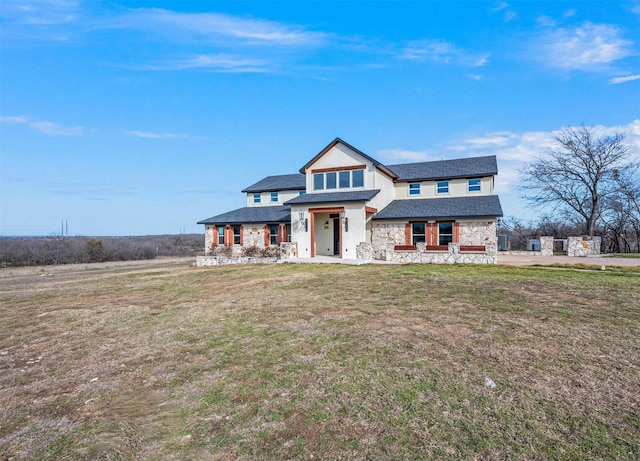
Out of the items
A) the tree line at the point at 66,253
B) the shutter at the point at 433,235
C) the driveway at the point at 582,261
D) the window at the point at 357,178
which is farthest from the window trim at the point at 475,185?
the tree line at the point at 66,253

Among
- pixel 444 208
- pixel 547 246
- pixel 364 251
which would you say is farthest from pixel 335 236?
pixel 547 246

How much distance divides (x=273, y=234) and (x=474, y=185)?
15.4 meters

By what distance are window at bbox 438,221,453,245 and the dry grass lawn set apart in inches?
500

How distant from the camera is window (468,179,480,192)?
81.8 feet

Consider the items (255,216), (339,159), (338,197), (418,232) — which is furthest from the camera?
(255,216)

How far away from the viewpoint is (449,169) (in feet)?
87.6

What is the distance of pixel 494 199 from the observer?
2370 cm

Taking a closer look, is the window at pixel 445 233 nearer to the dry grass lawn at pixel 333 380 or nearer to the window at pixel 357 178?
the window at pixel 357 178

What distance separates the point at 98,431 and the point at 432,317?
255 inches

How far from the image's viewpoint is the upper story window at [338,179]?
23812 mm

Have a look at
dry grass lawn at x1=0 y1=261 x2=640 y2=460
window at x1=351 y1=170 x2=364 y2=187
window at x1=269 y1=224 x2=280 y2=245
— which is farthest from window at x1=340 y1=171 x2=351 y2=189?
dry grass lawn at x1=0 y1=261 x2=640 y2=460

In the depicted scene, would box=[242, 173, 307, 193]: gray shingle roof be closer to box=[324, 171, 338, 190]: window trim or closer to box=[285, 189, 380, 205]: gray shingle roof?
box=[324, 171, 338, 190]: window trim

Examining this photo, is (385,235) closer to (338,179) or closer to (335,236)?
(335,236)

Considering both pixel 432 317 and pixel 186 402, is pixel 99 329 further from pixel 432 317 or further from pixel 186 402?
pixel 432 317
